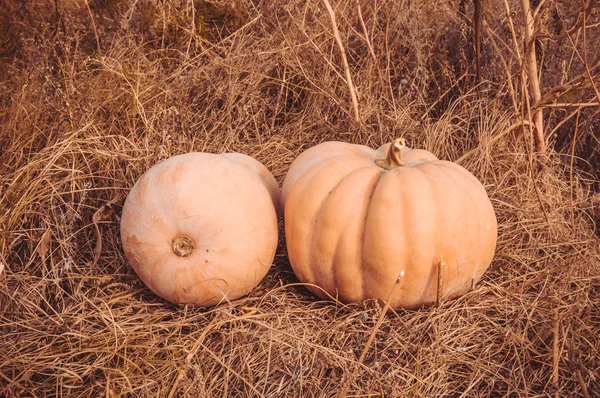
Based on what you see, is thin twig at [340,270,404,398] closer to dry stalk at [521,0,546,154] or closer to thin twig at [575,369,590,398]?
thin twig at [575,369,590,398]

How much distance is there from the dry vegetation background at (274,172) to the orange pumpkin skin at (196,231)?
0.45ft

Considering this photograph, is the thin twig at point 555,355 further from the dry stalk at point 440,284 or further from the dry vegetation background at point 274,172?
the dry stalk at point 440,284

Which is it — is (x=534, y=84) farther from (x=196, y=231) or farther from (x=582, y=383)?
(x=196, y=231)

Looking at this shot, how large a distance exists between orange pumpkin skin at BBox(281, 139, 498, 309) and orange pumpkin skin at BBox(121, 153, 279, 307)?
177 mm

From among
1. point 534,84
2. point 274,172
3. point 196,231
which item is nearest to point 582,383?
point 196,231

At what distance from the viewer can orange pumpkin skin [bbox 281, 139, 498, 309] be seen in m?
2.23

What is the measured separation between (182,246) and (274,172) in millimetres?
1023

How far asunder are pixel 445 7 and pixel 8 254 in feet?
8.65

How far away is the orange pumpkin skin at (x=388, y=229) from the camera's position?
2.23 meters

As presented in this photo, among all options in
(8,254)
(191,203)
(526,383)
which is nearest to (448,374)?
(526,383)

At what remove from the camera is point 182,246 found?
7.45 ft

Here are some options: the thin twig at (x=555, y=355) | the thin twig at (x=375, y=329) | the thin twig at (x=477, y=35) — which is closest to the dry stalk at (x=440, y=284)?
the thin twig at (x=375, y=329)

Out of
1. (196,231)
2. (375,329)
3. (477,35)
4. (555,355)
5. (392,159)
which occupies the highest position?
(477,35)

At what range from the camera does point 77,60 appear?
3314 millimetres
